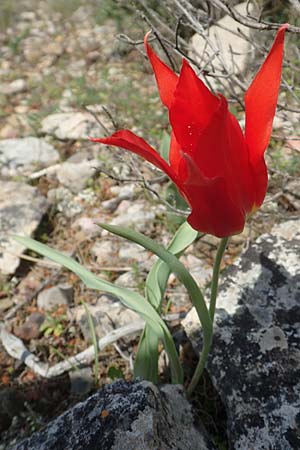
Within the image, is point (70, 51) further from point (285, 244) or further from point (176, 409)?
point (176, 409)

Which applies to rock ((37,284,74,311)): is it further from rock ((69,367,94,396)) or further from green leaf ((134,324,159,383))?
green leaf ((134,324,159,383))

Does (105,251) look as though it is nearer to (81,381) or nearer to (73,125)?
(81,381)

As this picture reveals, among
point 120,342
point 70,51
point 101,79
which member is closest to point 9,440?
point 120,342

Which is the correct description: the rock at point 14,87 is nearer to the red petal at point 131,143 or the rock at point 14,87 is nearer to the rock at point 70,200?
the rock at point 70,200

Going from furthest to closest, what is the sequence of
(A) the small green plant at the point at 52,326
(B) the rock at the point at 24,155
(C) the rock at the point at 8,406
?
(B) the rock at the point at 24,155
(A) the small green plant at the point at 52,326
(C) the rock at the point at 8,406

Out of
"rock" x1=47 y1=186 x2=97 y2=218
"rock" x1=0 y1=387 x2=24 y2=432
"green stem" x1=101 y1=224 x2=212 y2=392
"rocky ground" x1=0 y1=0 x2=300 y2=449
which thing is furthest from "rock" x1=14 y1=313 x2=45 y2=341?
"green stem" x1=101 y1=224 x2=212 y2=392

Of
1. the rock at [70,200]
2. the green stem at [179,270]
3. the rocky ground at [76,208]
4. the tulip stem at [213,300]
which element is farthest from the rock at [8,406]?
the rock at [70,200]

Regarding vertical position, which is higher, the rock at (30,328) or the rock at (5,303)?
the rock at (30,328)
